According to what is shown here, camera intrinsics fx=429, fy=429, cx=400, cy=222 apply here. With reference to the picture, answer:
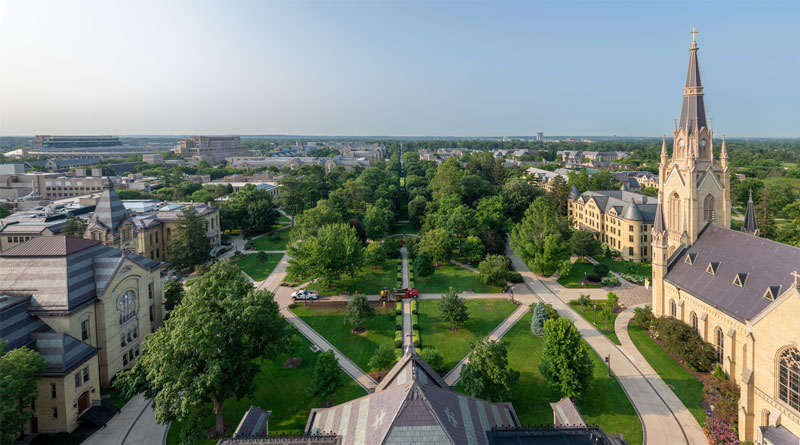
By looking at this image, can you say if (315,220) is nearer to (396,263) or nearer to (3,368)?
(396,263)

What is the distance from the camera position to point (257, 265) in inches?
2512

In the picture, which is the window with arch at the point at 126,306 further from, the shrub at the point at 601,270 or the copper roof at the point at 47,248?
the shrub at the point at 601,270

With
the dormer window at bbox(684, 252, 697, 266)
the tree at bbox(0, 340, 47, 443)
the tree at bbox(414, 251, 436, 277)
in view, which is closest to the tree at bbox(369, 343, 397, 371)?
the tree at bbox(0, 340, 47, 443)

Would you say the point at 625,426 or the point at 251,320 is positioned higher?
the point at 251,320

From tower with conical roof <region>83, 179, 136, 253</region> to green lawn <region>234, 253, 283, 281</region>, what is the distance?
1676 cm

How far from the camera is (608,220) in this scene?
71.2 m

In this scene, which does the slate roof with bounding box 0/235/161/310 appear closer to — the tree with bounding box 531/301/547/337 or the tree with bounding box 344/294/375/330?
the tree with bounding box 344/294/375/330

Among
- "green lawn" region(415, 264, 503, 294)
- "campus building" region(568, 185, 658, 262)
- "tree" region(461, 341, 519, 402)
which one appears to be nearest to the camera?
"tree" region(461, 341, 519, 402)

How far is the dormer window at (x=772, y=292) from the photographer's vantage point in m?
29.0

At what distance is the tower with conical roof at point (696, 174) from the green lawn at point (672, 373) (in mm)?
9510

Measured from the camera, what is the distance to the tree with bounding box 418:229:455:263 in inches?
2375

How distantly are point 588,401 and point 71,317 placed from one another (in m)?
36.2

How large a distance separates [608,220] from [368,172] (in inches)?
2723

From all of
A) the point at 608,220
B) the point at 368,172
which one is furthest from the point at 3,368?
the point at 368,172
